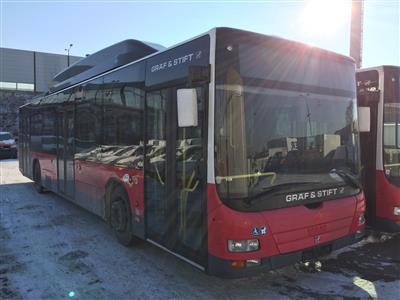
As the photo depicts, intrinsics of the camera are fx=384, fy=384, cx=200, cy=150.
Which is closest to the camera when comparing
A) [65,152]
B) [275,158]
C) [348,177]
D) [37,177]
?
[275,158]

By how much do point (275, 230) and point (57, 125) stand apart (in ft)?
20.5

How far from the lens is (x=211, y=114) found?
12.0 ft

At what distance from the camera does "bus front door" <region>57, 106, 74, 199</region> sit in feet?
25.1

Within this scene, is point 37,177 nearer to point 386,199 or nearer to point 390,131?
point 386,199

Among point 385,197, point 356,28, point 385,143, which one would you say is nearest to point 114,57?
point 385,143

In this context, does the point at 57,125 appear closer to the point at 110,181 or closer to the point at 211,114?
the point at 110,181

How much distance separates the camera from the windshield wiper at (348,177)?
4417 millimetres

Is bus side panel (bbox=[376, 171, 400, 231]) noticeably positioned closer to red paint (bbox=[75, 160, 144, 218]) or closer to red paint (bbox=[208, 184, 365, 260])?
red paint (bbox=[208, 184, 365, 260])

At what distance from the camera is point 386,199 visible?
556 centimetres

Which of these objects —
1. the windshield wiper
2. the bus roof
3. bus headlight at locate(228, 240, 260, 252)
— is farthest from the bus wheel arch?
the windshield wiper

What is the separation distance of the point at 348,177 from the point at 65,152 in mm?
5695

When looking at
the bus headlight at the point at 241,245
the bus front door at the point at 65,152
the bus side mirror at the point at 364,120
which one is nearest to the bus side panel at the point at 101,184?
the bus front door at the point at 65,152

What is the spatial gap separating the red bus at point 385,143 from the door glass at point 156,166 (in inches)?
119

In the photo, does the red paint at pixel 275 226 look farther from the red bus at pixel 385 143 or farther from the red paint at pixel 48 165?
the red paint at pixel 48 165
